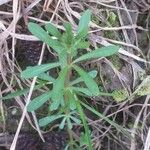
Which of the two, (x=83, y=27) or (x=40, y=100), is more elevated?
(x=83, y=27)

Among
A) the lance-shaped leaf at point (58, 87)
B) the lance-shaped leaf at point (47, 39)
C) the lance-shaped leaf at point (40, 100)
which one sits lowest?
the lance-shaped leaf at point (40, 100)

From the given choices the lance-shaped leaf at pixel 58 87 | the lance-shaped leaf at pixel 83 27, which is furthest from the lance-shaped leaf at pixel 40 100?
the lance-shaped leaf at pixel 83 27

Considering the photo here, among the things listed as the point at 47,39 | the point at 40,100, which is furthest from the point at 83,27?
the point at 40,100

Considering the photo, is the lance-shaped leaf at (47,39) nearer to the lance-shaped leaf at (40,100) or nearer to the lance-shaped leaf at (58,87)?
the lance-shaped leaf at (58,87)

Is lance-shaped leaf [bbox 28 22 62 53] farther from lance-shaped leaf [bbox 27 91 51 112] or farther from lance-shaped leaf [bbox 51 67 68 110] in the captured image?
lance-shaped leaf [bbox 27 91 51 112]

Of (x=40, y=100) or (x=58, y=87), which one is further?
(x=40, y=100)

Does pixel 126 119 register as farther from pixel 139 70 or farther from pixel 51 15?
pixel 51 15

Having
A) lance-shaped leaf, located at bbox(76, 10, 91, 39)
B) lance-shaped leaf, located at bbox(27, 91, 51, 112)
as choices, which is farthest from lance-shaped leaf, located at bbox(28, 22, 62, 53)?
lance-shaped leaf, located at bbox(27, 91, 51, 112)

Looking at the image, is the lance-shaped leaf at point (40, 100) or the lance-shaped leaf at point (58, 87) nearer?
the lance-shaped leaf at point (58, 87)

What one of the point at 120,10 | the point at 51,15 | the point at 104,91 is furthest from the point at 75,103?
the point at 120,10

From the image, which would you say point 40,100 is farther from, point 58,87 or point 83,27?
point 83,27

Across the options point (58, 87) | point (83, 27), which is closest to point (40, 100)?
point (58, 87)

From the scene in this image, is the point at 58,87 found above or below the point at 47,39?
below
